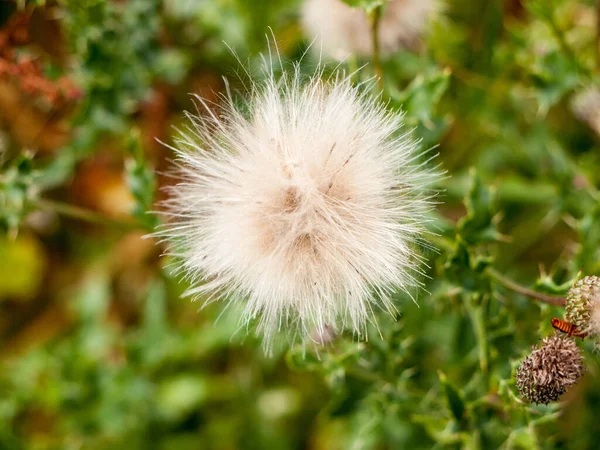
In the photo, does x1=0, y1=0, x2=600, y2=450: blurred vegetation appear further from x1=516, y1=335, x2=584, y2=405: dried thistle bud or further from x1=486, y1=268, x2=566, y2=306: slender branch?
x1=516, y1=335, x2=584, y2=405: dried thistle bud

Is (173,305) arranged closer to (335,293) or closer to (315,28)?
(315,28)

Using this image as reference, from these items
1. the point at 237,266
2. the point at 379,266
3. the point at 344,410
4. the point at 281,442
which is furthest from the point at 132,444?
the point at 379,266

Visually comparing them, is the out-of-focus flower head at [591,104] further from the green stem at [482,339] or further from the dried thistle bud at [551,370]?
the dried thistle bud at [551,370]

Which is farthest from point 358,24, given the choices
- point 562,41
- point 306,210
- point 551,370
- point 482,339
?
point 551,370

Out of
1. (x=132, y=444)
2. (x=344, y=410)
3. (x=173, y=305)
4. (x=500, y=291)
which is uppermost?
(x=500, y=291)

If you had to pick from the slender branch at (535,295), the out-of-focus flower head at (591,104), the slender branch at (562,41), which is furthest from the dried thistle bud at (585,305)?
the slender branch at (562,41)

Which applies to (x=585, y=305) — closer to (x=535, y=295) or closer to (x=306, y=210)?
(x=535, y=295)

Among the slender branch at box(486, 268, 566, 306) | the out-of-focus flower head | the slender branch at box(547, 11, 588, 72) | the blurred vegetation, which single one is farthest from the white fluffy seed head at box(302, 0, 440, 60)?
the slender branch at box(486, 268, 566, 306)
